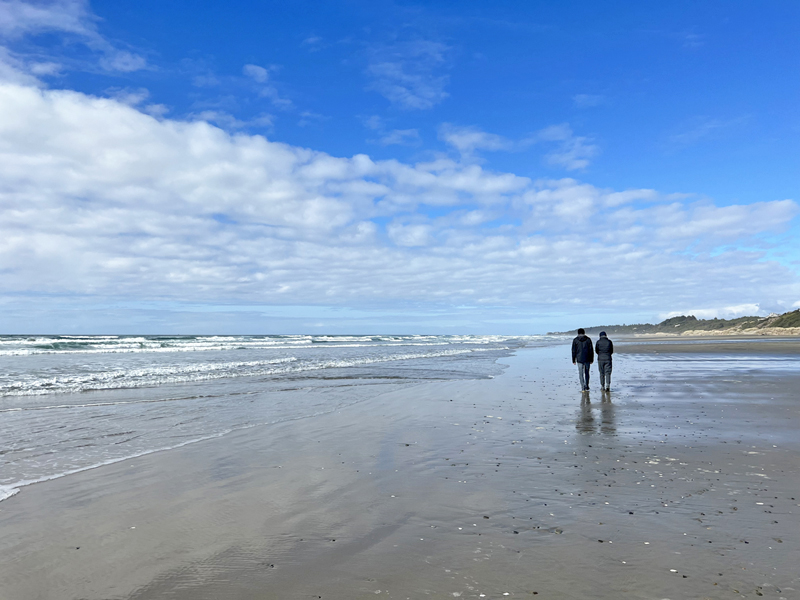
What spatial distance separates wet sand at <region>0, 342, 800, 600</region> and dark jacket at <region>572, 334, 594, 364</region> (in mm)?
5470

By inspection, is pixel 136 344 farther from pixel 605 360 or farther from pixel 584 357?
pixel 605 360

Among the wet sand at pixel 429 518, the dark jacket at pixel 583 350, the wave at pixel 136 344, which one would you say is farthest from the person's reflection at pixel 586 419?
the wave at pixel 136 344

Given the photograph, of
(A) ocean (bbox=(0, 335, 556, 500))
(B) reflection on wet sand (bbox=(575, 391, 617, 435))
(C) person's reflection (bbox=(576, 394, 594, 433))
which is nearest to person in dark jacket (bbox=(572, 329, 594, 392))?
(B) reflection on wet sand (bbox=(575, 391, 617, 435))

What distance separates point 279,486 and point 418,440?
131 inches

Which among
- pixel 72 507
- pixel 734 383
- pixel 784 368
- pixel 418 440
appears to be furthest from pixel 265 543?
pixel 784 368

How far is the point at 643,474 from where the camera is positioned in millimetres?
→ 6586

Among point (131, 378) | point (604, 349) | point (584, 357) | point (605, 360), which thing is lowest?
point (131, 378)

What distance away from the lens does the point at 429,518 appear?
516 centimetres

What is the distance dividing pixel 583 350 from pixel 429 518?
38.7ft

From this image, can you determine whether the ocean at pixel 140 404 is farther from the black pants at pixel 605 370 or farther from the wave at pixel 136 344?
the wave at pixel 136 344

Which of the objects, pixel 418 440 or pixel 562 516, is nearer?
pixel 562 516

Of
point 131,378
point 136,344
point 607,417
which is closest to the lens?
point 607,417

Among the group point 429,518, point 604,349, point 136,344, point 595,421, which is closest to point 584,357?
point 604,349

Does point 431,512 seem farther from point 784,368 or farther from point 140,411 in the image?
point 784,368
